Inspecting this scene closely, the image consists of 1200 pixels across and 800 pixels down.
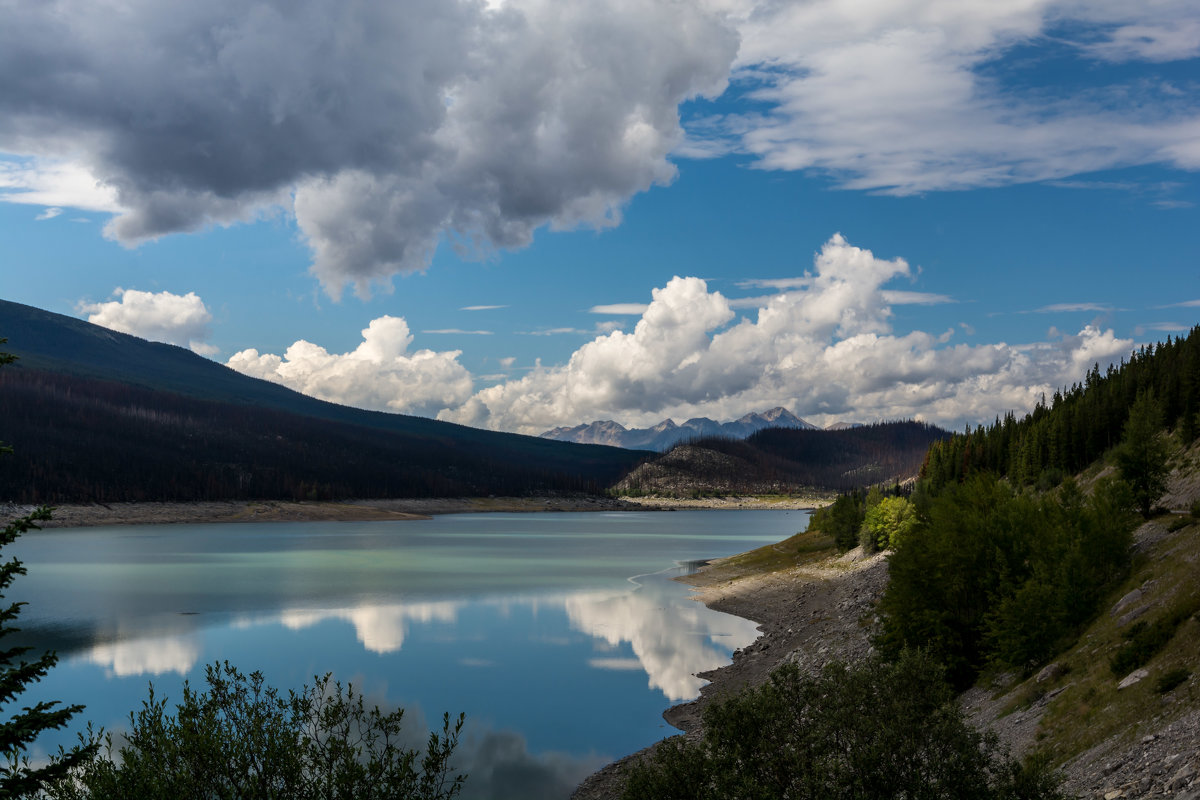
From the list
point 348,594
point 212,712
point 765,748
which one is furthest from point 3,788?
point 348,594

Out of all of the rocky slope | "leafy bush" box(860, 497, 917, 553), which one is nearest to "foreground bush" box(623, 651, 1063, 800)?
the rocky slope

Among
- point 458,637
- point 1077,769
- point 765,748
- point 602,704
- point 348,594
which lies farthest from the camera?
point 348,594

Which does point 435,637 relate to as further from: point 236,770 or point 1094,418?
point 1094,418

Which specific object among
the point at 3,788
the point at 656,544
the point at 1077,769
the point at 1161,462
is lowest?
the point at 656,544

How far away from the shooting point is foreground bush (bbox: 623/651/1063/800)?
1258 centimetres

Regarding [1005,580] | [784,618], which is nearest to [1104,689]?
[1005,580]

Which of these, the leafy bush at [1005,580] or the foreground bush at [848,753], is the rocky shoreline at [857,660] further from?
the foreground bush at [848,753]

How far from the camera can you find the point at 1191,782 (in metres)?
13.9

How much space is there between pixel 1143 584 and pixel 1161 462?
17.9 meters

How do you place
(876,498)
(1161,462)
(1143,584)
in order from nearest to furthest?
(1143,584) → (1161,462) → (876,498)

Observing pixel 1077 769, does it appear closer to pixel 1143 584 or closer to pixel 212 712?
pixel 1143 584

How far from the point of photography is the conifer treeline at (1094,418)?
2739 inches

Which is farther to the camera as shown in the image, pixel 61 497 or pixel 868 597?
pixel 61 497

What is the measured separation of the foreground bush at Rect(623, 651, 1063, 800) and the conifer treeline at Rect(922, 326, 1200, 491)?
59264 mm
